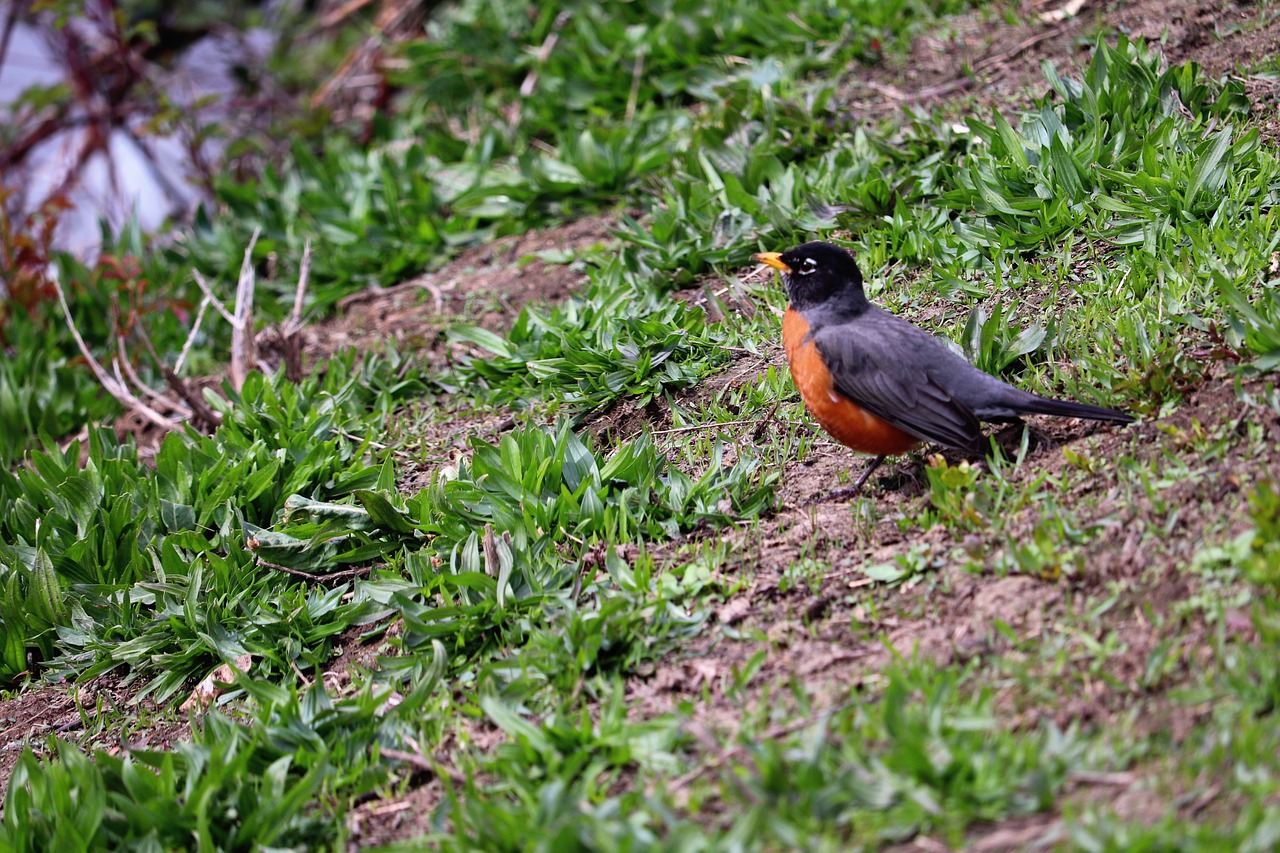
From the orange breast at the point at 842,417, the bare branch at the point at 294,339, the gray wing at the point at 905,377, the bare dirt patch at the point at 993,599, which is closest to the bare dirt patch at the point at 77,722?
the bare dirt patch at the point at 993,599

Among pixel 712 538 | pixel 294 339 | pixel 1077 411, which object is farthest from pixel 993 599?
pixel 294 339

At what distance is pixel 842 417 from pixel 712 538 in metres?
0.70

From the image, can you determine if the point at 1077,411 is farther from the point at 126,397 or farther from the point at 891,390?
the point at 126,397

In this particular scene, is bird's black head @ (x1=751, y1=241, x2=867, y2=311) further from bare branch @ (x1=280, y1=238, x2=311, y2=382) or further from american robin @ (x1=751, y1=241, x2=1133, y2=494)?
bare branch @ (x1=280, y1=238, x2=311, y2=382)

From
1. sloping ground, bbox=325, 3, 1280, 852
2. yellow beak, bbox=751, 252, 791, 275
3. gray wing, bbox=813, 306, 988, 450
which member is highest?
yellow beak, bbox=751, 252, 791, 275

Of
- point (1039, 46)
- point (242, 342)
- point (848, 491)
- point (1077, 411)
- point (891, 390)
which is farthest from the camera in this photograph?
point (1039, 46)

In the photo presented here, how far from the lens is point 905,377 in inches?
164

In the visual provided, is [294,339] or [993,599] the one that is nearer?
[993,599]

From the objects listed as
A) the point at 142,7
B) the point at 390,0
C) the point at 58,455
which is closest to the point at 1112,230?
the point at 58,455

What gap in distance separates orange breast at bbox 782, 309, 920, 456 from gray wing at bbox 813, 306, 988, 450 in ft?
0.10

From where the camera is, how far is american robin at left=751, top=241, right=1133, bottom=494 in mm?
4055

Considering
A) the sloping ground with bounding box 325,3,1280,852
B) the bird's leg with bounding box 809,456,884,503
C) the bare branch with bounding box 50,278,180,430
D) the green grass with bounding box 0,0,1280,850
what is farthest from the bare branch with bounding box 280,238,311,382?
the bird's leg with bounding box 809,456,884,503

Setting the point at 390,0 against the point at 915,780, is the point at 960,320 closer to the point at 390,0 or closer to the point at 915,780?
the point at 915,780

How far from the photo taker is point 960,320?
4918mm
